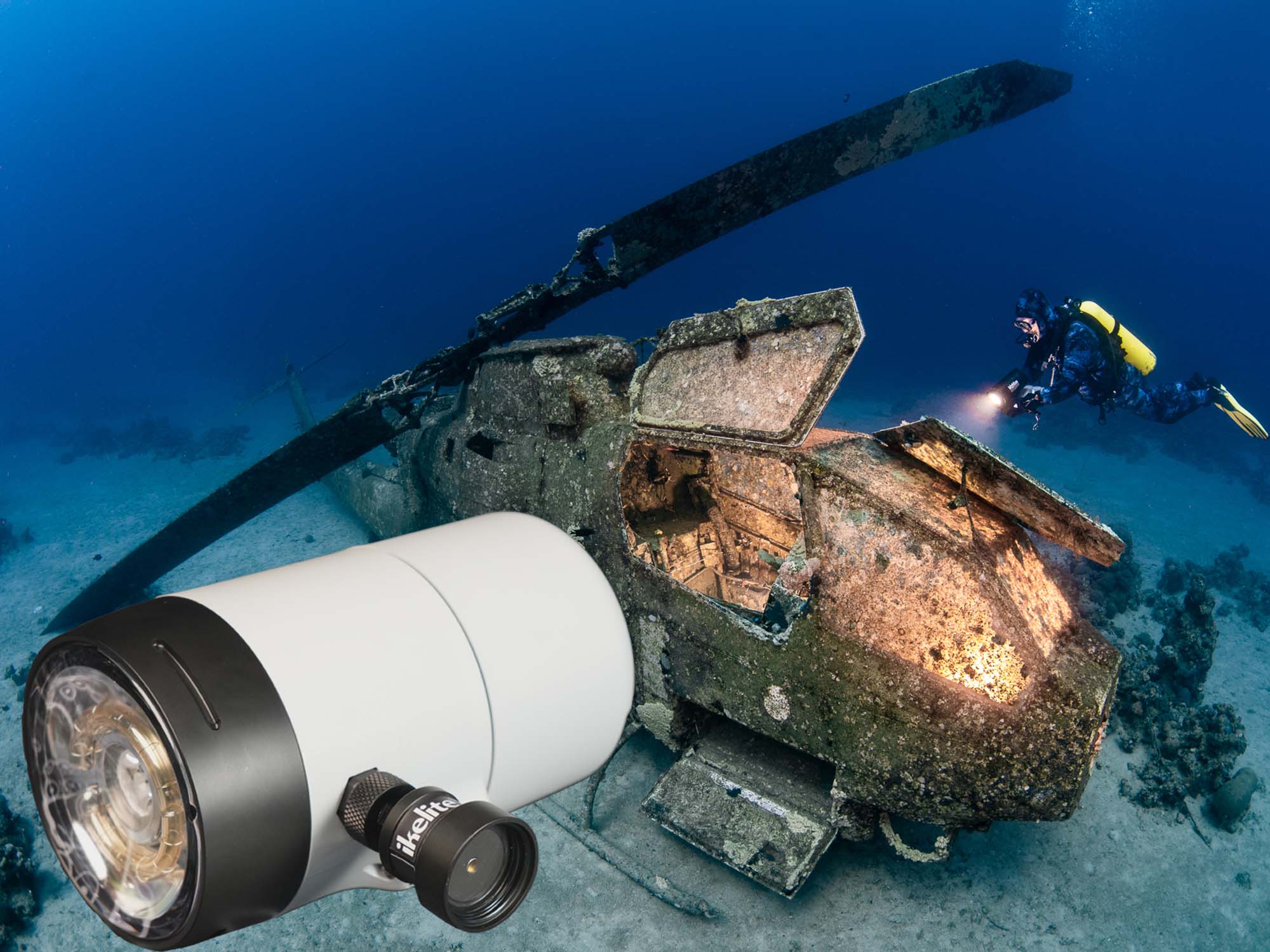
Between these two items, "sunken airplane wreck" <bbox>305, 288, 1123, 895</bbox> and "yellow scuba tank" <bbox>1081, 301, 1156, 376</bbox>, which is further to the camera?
"yellow scuba tank" <bbox>1081, 301, 1156, 376</bbox>

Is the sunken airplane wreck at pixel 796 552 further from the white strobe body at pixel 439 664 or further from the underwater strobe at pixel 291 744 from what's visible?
the underwater strobe at pixel 291 744

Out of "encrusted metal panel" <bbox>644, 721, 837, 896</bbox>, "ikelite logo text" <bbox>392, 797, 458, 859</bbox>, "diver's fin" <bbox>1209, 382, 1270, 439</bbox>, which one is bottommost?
"diver's fin" <bbox>1209, 382, 1270, 439</bbox>

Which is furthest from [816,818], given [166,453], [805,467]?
[166,453]

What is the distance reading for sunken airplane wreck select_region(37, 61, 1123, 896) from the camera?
266cm

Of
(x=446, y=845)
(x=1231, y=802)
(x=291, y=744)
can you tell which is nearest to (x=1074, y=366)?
(x=1231, y=802)

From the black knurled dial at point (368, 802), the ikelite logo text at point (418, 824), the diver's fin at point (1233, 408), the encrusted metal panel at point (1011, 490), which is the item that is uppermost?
the black knurled dial at point (368, 802)

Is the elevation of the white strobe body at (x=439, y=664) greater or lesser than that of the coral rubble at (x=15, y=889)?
greater

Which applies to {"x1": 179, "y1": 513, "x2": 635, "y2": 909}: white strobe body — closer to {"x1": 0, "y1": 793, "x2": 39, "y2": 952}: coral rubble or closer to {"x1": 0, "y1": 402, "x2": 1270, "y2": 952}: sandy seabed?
Answer: {"x1": 0, "y1": 402, "x2": 1270, "y2": 952}: sandy seabed

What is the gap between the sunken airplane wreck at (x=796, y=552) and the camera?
2.66m

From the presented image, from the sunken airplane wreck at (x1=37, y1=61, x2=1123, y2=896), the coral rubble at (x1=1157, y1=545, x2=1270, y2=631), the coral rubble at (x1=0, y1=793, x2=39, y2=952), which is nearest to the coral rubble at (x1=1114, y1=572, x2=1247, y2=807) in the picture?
the coral rubble at (x1=1157, y1=545, x2=1270, y2=631)

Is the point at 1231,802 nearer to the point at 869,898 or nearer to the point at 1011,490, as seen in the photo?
the point at 869,898

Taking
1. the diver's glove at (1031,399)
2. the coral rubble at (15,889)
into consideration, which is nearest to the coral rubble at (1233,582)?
the diver's glove at (1031,399)

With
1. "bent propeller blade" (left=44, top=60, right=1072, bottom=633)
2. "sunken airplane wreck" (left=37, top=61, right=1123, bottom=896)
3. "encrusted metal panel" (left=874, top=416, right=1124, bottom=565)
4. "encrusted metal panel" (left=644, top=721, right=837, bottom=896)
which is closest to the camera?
"encrusted metal panel" (left=874, top=416, right=1124, bottom=565)

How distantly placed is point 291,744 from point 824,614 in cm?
211
